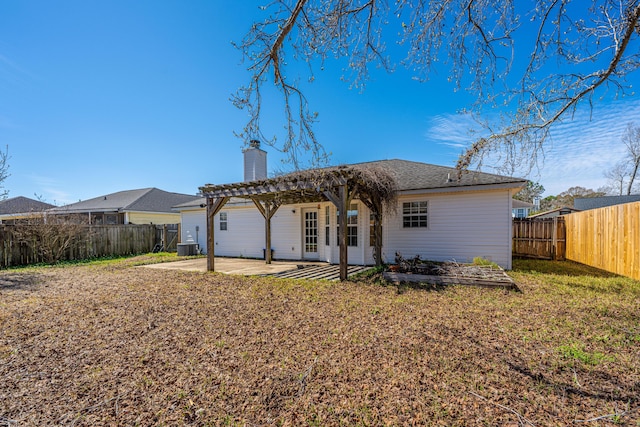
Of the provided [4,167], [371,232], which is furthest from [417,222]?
[4,167]

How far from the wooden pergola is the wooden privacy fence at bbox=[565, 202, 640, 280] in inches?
227

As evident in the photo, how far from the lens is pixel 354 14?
405 centimetres

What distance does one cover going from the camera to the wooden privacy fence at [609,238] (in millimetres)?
6801

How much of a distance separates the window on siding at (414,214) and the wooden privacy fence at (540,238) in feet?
17.9

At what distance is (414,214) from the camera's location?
9.74m

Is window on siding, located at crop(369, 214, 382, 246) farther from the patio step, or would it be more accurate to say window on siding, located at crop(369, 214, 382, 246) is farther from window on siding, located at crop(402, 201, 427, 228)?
window on siding, located at crop(402, 201, 427, 228)

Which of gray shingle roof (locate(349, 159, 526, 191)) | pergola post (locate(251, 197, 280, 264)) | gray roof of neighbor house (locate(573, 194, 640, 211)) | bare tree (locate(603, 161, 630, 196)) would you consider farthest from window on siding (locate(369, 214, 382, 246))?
bare tree (locate(603, 161, 630, 196))

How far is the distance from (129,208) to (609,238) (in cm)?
2333

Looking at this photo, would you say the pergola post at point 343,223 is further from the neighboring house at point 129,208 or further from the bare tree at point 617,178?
the bare tree at point 617,178

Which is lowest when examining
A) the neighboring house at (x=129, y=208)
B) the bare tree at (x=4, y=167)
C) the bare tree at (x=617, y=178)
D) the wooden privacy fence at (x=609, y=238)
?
the wooden privacy fence at (x=609, y=238)

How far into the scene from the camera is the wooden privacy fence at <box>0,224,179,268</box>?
10.5 meters

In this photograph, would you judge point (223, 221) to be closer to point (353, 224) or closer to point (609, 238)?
point (353, 224)

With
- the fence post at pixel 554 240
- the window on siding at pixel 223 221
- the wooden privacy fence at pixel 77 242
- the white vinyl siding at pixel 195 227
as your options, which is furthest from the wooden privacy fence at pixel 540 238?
the wooden privacy fence at pixel 77 242

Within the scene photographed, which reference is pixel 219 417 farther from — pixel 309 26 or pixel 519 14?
pixel 519 14
